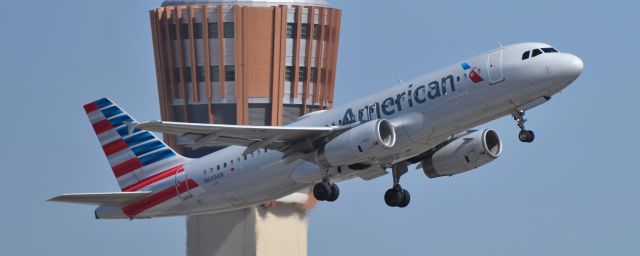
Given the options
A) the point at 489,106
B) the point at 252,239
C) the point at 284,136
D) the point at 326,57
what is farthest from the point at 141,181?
the point at 326,57

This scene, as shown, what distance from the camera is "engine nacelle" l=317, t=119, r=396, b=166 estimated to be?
7431cm

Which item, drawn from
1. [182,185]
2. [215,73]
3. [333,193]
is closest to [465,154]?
[333,193]

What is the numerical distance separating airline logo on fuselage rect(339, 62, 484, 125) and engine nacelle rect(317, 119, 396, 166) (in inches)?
42.6

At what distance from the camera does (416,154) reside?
255 ft

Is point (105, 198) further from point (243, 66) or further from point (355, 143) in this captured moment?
point (243, 66)

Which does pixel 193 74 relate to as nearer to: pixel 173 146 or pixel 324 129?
pixel 173 146

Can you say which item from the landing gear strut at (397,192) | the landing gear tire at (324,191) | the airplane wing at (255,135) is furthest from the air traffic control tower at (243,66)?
the airplane wing at (255,135)

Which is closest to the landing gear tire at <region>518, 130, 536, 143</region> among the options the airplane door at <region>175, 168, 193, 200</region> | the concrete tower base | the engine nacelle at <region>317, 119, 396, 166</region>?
the engine nacelle at <region>317, 119, 396, 166</region>

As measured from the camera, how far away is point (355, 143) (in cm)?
7481

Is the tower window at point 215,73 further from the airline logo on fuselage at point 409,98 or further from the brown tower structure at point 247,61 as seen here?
the airline logo on fuselage at point 409,98

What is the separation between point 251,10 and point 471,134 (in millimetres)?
46128

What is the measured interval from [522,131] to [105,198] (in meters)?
20.2

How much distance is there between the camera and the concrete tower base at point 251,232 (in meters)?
120

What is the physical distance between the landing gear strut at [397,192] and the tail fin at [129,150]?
9801mm
